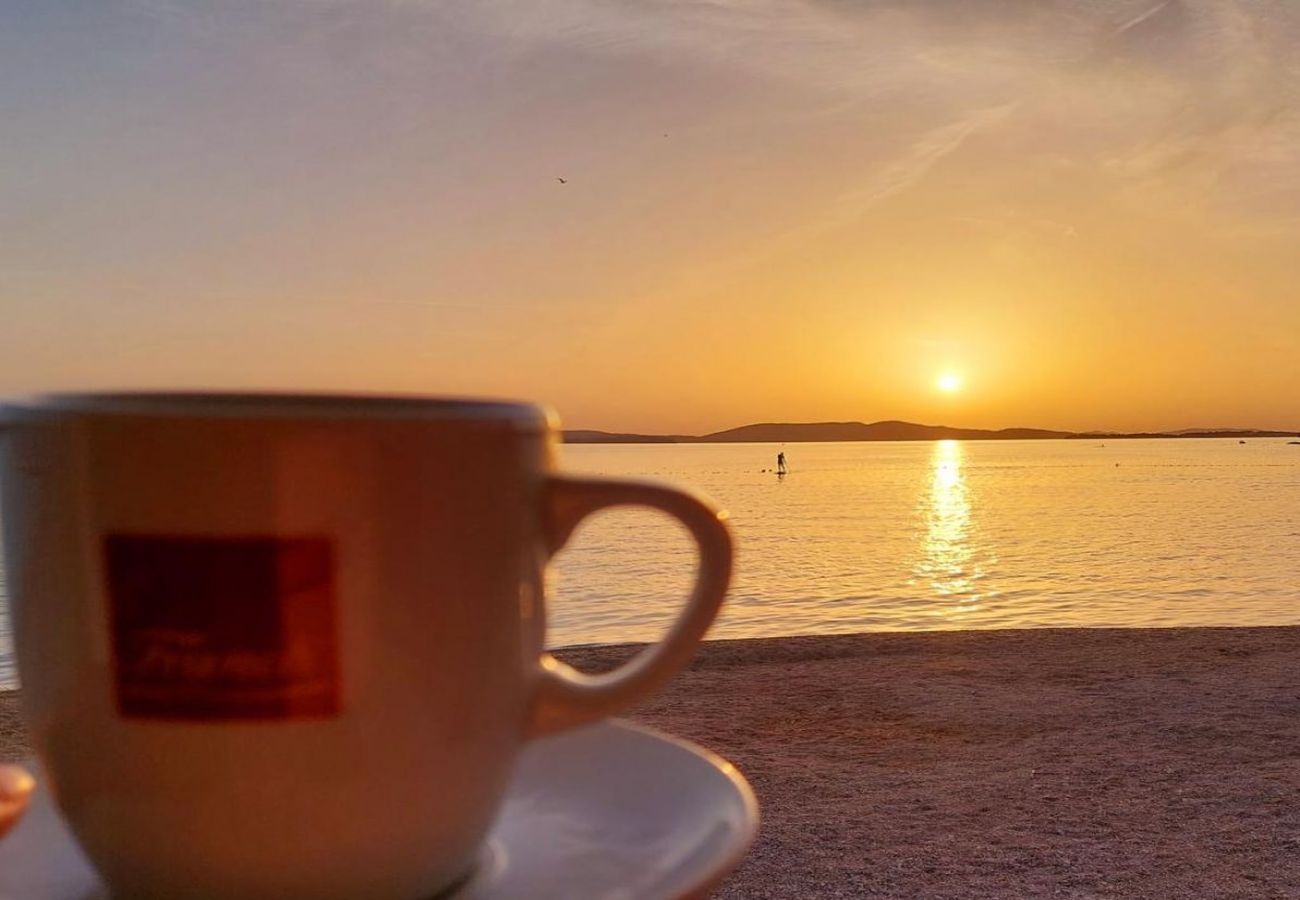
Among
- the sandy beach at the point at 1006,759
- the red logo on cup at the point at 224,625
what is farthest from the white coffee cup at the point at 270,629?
the sandy beach at the point at 1006,759

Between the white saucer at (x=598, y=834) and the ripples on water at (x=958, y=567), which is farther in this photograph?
the ripples on water at (x=958, y=567)

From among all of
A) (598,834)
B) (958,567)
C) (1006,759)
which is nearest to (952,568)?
(958,567)

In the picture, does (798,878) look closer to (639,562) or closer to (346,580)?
(346,580)

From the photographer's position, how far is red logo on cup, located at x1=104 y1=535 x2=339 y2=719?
494 mm

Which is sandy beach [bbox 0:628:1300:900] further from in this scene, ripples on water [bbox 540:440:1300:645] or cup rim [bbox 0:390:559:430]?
cup rim [bbox 0:390:559:430]

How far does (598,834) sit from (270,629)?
0.90ft

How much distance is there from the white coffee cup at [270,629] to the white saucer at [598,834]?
0.05 metres

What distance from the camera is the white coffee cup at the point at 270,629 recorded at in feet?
1.64

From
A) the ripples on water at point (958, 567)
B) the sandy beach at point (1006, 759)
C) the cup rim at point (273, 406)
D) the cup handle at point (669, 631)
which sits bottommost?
the ripples on water at point (958, 567)

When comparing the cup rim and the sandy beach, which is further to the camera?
the sandy beach

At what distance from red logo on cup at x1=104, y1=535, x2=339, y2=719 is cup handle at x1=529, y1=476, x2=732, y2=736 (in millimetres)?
160

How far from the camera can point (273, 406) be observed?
0.62 meters

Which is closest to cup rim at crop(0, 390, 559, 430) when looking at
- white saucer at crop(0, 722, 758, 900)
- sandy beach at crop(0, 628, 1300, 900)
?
white saucer at crop(0, 722, 758, 900)

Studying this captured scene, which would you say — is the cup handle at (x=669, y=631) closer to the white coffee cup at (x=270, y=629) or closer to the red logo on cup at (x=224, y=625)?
the white coffee cup at (x=270, y=629)
